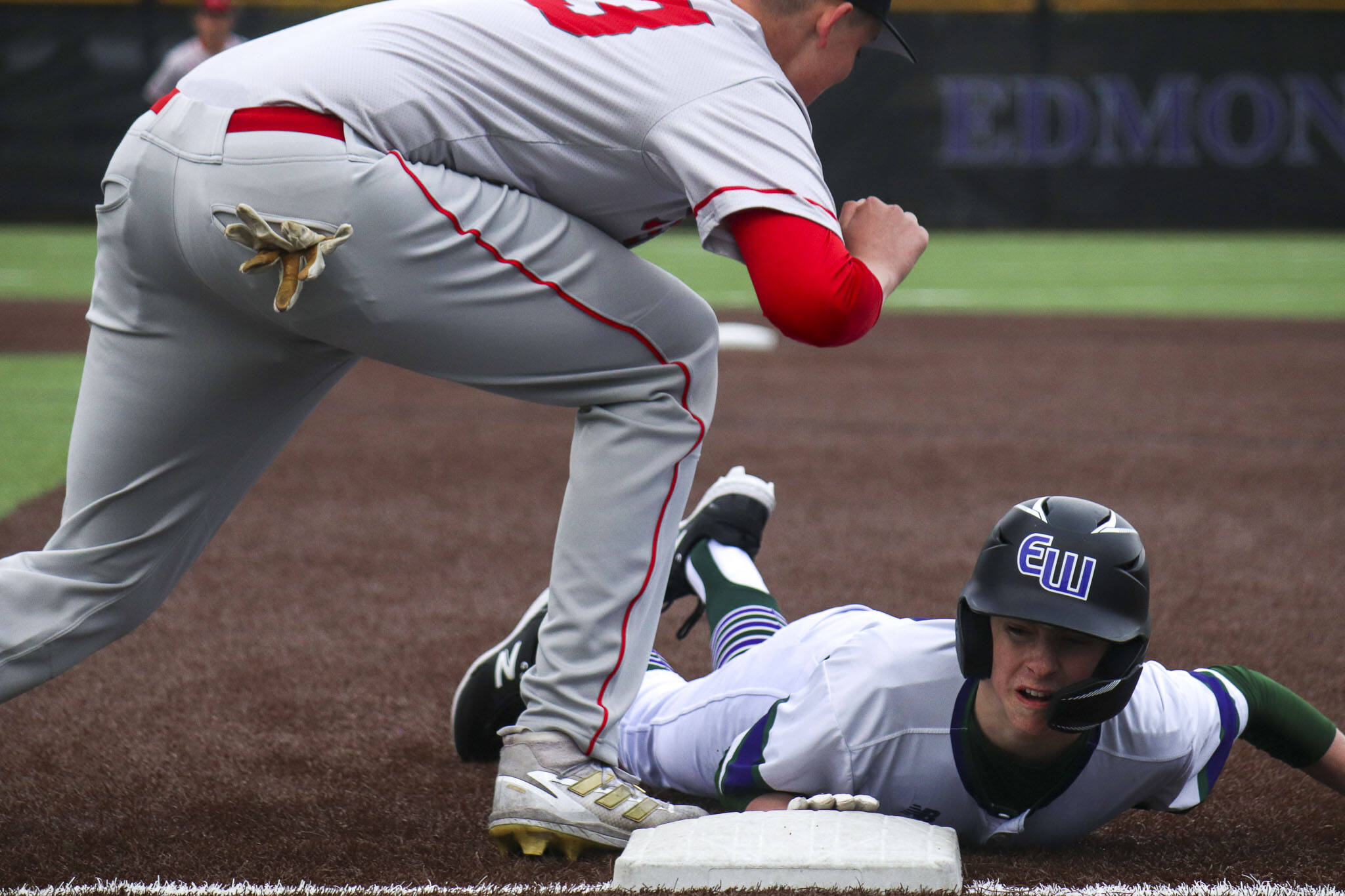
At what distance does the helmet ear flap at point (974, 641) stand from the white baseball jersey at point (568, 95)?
0.62m

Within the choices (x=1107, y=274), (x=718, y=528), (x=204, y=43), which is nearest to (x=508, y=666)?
(x=718, y=528)

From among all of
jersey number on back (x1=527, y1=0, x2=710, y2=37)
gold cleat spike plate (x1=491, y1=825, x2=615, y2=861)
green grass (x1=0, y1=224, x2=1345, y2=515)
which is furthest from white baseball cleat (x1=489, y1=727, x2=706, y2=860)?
green grass (x1=0, y1=224, x2=1345, y2=515)

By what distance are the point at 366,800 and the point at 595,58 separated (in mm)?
1339

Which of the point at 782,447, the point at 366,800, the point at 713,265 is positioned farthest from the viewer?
the point at 713,265

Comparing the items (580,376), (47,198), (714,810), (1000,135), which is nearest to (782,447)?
(714,810)

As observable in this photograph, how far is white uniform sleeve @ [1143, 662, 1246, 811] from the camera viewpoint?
237cm

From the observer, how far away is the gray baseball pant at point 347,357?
2129mm

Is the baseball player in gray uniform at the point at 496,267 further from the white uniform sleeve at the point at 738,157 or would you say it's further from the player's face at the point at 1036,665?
the player's face at the point at 1036,665

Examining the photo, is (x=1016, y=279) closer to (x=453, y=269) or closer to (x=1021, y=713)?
(x=1021, y=713)

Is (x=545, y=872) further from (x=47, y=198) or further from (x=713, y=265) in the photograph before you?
(x=47, y=198)

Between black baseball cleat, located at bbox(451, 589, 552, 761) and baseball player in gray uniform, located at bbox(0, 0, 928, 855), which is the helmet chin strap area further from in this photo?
black baseball cleat, located at bbox(451, 589, 552, 761)

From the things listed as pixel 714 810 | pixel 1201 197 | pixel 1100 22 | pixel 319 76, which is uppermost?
pixel 319 76

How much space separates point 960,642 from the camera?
227 centimetres

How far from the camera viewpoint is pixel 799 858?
2145mm
